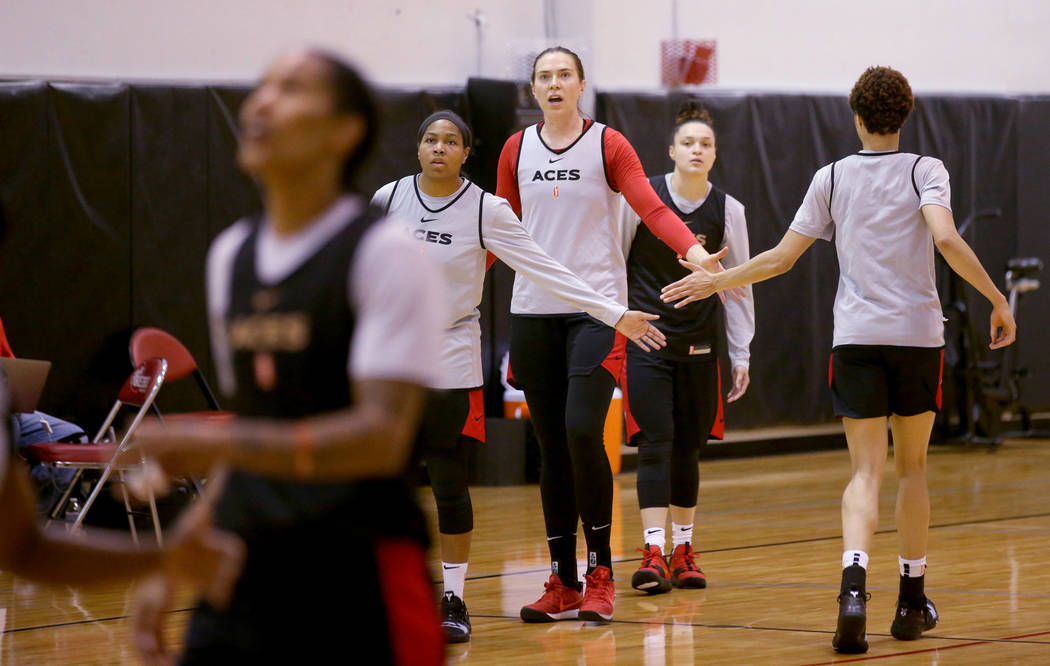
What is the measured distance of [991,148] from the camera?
11.6 m

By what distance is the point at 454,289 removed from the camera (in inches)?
184

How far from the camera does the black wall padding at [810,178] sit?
34.2ft

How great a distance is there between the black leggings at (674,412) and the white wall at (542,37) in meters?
2.82

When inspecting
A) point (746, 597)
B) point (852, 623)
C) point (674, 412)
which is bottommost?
point (746, 597)

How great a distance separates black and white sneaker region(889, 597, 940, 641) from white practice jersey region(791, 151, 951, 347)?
94 centimetres

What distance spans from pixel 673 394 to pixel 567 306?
1.06 metres

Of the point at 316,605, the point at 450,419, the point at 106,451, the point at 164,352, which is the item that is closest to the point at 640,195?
the point at 450,419

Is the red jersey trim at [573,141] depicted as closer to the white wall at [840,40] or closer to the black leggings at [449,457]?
the black leggings at [449,457]

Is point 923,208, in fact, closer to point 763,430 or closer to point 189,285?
point 189,285

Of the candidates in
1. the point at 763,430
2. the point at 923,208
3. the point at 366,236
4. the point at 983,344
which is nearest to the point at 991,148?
the point at 983,344

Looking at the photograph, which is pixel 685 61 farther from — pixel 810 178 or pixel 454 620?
pixel 454 620

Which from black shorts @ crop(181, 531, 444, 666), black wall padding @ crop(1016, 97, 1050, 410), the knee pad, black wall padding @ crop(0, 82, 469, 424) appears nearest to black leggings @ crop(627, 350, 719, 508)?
the knee pad

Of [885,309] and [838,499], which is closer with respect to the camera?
[885,309]

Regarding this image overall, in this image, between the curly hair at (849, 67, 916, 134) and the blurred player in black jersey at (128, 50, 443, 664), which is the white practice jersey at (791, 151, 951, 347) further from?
the blurred player in black jersey at (128, 50, 443, 664)
